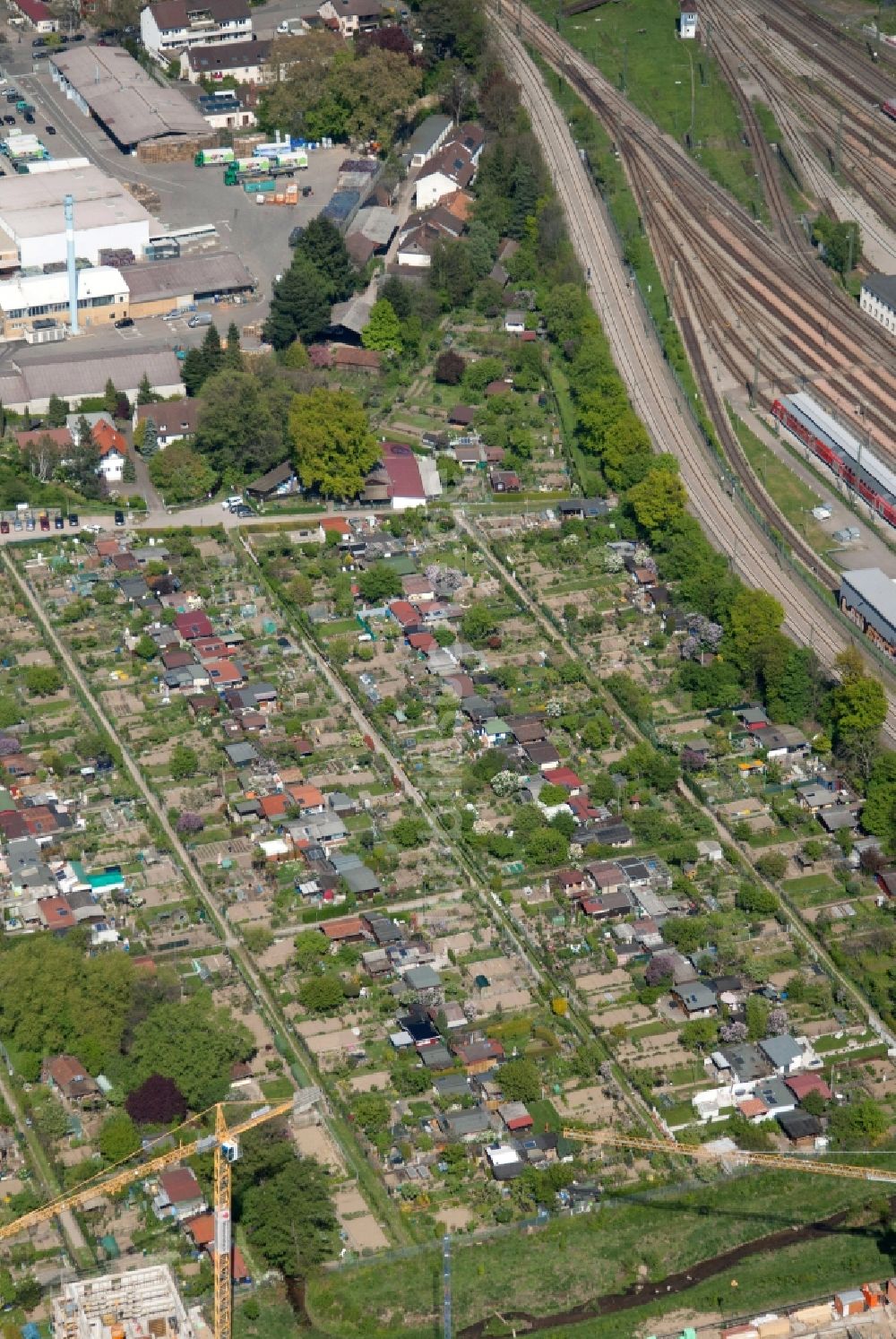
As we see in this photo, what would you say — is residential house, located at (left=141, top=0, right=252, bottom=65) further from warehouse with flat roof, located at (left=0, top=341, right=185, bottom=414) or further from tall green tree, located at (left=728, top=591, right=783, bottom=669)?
tall green tree, located at (left=728, top=591, right=783, bottom=669)

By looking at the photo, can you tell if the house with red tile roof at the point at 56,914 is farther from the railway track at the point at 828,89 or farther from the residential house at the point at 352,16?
the residential house at the point at 352,16

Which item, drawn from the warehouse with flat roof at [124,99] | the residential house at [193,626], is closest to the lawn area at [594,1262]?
the residential house at [193,626]

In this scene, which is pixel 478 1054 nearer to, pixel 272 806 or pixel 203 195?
pixel 272 806

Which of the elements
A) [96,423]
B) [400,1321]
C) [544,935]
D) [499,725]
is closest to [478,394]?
[96,423]

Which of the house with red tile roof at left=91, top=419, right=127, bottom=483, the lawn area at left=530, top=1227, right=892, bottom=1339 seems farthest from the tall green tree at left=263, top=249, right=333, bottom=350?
the lawn area at left=530, top=1227, right=892, bottom=1339

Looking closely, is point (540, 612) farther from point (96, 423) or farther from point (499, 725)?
point (96, 423)

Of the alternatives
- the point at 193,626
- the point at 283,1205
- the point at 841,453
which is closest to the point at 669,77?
the point at 841,453
